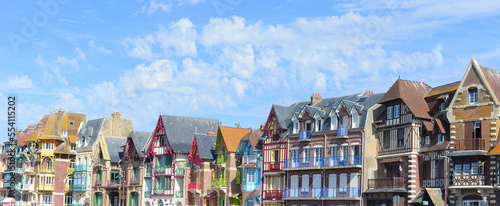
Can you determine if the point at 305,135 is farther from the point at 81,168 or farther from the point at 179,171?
the point at 81,168

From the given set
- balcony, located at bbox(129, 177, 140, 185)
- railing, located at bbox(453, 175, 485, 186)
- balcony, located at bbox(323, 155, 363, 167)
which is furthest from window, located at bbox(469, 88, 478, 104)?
balcony, located at bbox(129, 177, 140, 185)

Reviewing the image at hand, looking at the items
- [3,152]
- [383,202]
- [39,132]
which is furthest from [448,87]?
[3,152]

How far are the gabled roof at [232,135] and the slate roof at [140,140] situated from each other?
45.4ft

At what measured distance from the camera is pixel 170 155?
7562cm

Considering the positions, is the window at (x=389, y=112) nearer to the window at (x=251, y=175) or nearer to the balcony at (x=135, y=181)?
the window at (x=251, y=175)

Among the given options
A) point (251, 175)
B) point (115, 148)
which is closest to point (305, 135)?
point (251, 175)

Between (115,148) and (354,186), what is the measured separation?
129 feet

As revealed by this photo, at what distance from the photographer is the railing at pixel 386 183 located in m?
51.1

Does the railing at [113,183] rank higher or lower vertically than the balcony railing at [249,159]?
lower

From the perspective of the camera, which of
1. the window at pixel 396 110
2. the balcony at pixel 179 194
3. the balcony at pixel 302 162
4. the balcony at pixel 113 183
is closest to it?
the window at pixel 396 110

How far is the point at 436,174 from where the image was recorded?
160ft

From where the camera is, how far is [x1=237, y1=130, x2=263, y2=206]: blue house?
211ft

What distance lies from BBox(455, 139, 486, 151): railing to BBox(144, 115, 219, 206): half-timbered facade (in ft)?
109

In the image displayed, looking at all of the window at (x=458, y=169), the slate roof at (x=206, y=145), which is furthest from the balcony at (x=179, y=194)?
the window at (x=458, y=169)
